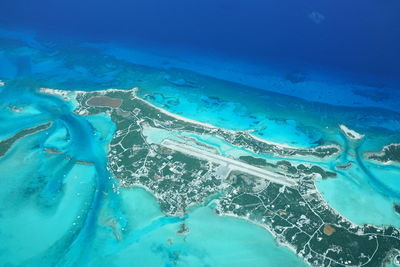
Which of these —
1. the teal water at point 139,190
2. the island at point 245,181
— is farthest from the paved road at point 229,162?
the teal water at point 139,190

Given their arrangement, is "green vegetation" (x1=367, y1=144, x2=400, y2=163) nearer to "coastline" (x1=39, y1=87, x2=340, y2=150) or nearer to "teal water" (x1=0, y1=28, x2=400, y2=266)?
"teal water" (x1=0, y1=28, x2=400, y2=266)

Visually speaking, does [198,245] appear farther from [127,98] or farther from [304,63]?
[304,63]

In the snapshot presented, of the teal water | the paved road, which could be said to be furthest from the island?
the teal water

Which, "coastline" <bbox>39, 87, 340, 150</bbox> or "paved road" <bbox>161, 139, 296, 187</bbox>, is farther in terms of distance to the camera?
"coastline" <bbox>39, 87, 340, 150</bbox>

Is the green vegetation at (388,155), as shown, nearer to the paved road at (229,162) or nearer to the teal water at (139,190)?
the teal water at (139,190)

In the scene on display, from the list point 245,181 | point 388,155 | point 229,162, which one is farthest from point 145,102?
point 388,155

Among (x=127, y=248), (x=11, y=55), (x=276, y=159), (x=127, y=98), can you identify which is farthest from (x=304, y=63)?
(x=11, y=55)
